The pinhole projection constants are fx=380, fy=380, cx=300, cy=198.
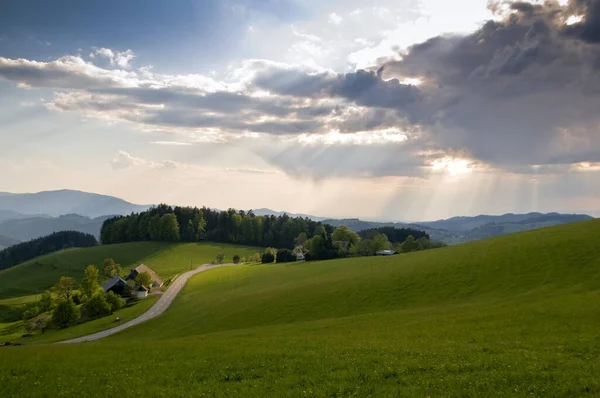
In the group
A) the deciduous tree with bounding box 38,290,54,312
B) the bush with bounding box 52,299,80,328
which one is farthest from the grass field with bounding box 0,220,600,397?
the deciduous tree with bounding box 38,290,54,312

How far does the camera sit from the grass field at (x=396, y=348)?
17.1 meters

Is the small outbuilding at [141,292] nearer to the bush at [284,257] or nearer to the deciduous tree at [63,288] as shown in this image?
the deciduous tree at [63,288]

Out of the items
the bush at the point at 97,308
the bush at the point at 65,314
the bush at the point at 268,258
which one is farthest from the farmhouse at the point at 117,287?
the bush at the point at 268,258

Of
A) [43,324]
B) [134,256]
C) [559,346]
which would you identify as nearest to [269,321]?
[559,346]

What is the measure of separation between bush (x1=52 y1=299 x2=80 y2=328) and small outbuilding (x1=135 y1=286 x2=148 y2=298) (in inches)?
827

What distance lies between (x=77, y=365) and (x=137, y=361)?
387cm

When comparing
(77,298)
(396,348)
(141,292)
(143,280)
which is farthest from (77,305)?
(396,348)

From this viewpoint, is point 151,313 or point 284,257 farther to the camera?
point 284,257

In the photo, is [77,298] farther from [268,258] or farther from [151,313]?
[268,258]

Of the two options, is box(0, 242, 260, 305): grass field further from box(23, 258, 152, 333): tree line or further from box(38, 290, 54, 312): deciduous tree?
box(38, 290, 54, 312): deciduous tree

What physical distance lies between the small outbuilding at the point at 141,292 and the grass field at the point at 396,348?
4865 centimetres

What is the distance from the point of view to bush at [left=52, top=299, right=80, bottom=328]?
7594 centimetres

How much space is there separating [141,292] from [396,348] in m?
90.8

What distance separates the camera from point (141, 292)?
9912 centimetres
